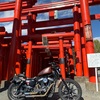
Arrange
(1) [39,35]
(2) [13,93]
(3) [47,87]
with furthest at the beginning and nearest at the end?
(1) [39,35] < (2) [13,93] < (3) [47,87]

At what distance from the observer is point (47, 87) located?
688cm

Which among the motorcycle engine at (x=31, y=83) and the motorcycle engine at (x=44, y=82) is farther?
the motorcycle engine at (x=31, y=83)

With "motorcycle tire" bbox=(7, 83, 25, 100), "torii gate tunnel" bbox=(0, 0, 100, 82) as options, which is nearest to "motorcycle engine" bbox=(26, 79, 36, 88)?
"motorcycle tire" bbox=(7, 83, 25, 100)

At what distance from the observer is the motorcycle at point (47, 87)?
22.5 feet

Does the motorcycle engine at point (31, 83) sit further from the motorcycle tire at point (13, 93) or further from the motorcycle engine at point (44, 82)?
the motorcycle tire at point (13, 93)

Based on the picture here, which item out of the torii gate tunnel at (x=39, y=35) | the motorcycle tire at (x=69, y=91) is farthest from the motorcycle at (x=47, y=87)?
the torii gate tunnel at (x=39, y=35)

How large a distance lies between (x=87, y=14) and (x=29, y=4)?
675 cm

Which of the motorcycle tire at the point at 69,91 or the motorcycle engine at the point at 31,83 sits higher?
the motorcycle engine at the point at 31,83

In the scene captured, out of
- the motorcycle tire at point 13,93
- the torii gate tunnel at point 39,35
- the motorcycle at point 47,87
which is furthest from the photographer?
the torii gate tunnel at point 39,35

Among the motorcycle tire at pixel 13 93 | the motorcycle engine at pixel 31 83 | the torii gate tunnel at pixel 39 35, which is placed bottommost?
the motorcycle tire at pixel 13 93

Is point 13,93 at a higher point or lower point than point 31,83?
lower

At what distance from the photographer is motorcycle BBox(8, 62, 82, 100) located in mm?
6859

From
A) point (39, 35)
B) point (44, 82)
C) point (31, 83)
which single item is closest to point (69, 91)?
point (44, 82)

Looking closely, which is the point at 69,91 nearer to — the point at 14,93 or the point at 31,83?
the point at 31,83
